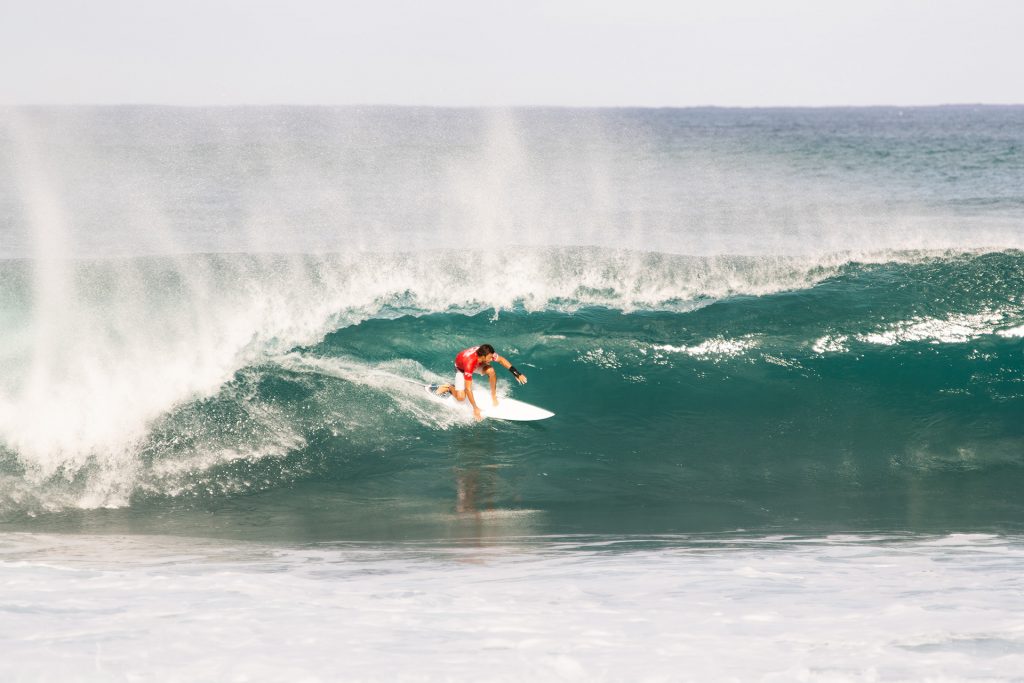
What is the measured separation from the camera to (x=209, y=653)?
18.4 feet

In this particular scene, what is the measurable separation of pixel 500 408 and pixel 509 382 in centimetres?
93

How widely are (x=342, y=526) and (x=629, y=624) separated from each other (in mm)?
3302

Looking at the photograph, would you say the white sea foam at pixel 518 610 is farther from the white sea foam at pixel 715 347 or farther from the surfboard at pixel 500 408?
the white sea foam at pixel 715 347

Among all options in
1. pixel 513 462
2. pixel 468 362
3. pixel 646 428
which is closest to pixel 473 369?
pixel 468 362

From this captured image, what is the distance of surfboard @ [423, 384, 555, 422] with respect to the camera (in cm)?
1098

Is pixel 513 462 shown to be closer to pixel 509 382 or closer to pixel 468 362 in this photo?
pixel 468 362

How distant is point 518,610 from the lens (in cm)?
631

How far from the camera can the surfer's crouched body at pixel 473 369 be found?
10.5 metres

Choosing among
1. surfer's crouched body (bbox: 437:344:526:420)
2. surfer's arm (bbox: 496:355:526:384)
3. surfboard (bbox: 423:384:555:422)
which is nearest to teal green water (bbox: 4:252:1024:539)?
surfboard (bbox: 423:384:555:422)

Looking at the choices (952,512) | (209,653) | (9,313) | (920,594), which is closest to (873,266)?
(952,512)

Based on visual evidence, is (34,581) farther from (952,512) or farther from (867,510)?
(952,512)

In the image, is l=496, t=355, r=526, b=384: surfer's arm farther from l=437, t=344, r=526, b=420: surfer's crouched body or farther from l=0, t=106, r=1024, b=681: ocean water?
l=0, t=106, r=1024, b=681: ocean water

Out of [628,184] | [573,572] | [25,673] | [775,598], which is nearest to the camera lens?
[25,673]

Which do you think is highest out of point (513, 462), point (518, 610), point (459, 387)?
point (459, 387)
